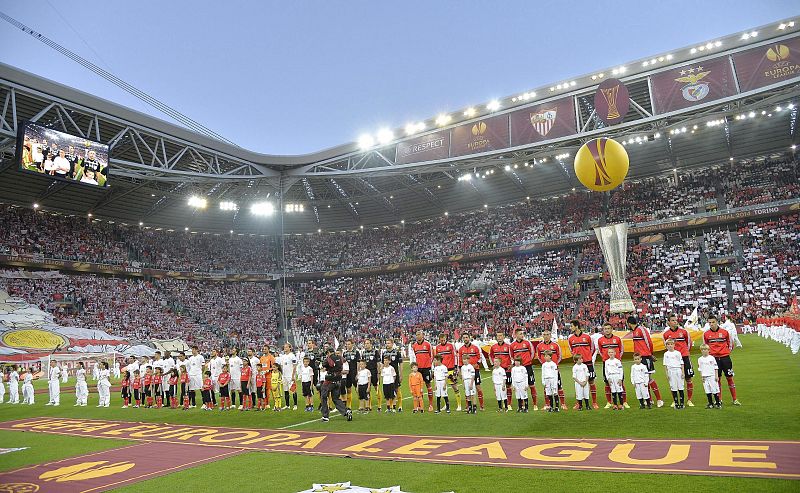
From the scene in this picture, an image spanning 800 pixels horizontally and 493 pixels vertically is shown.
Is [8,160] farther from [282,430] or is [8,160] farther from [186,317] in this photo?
[282,430]

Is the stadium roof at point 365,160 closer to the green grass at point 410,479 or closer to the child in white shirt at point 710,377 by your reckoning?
the child in white shirt at point 710,377

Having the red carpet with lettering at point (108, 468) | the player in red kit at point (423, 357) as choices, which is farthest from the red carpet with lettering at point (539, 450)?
the player in red kit at point (423, 357)

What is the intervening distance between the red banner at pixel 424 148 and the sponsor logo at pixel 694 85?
1158 cm

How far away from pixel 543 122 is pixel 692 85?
21.8ft

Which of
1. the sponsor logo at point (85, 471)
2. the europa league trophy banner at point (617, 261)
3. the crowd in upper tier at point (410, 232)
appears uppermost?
the crowd in upper tier at point (410, 232)

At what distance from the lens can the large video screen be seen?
22.2 meters

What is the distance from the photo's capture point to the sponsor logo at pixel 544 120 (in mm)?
25875

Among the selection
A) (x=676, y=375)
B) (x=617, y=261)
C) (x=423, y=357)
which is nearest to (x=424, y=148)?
(x=617, y=261)

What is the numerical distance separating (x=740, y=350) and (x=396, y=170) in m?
19.3

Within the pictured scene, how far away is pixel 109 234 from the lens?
4456cm

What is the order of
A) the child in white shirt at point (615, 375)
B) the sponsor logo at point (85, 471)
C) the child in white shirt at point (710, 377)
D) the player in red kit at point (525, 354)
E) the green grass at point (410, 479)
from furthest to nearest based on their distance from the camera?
the player in red kit at point (525, 354)
the child in white shirt at point (615, 375)
the child in white shirt at point (710, 377)
the sponsor logo at point (85, 471)
the green grass at point (410, 479)

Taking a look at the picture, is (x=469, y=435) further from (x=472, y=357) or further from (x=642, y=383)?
(x=642, y=383)

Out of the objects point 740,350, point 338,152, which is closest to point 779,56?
point 740,350

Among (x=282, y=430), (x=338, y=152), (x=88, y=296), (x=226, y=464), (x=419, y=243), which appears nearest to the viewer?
(x=226, y=464)
